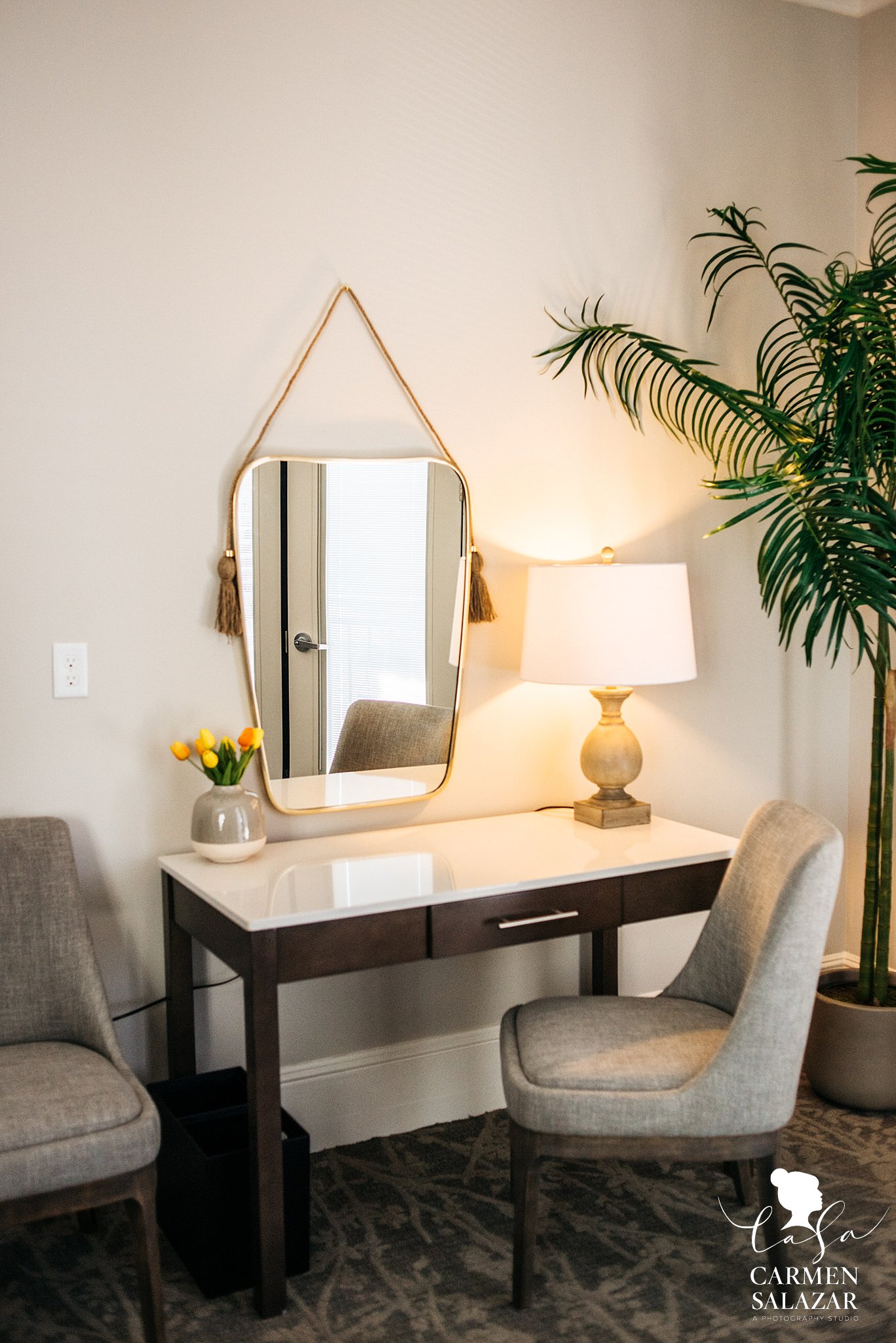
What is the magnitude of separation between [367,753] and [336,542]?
475 millimetres

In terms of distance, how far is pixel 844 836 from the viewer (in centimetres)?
348

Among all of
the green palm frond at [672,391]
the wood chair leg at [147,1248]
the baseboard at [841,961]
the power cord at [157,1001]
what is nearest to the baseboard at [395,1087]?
the power cord at [157,1001]

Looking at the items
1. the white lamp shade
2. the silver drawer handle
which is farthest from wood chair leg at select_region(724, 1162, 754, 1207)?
the white lamp shade

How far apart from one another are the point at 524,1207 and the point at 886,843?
1352 millimetres

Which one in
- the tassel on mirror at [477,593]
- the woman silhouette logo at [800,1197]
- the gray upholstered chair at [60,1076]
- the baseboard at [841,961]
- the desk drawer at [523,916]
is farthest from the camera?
the baseboard at [841,961]

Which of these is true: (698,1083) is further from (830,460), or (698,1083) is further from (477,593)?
(830,460)

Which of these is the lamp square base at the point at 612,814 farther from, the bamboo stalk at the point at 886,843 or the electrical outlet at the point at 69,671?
the electrical outlet at the point at 69,671

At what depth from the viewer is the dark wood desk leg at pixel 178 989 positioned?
7.94 feet

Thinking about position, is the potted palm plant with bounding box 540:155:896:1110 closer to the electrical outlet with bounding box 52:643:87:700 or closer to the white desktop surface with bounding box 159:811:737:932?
the white desktop surface with bounding box 159:811:737:932

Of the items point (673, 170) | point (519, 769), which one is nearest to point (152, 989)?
point (519, 769)

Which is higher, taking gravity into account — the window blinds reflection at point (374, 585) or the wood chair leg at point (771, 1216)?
the window blinds reflection at point (374, 585)

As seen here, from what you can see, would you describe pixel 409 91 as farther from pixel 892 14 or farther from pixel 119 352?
pixel 892 14

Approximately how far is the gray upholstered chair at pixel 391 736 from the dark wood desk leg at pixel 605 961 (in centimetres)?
58

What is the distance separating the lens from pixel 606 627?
2.58m
